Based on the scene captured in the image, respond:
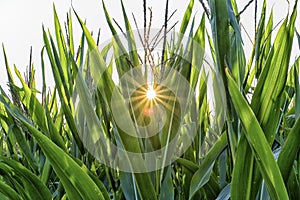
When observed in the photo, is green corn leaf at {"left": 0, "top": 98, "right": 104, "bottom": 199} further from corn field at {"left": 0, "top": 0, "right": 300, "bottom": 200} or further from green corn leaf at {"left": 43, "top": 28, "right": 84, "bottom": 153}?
green corn leaf at {"left": 43, "top": 28, "right": 84, "bottom": 153}

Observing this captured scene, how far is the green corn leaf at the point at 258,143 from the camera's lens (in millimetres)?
345

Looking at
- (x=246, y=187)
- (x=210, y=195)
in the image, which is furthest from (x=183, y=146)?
(x=246, y=187)

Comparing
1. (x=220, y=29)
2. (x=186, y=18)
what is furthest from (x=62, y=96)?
(x=220, y=29)

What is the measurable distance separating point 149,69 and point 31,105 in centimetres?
21

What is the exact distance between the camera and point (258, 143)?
0.35 metres

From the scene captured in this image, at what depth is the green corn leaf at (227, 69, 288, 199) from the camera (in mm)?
345

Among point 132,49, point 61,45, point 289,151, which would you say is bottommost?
point 289,151

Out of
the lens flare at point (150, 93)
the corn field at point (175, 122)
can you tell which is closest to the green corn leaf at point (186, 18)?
the corn field at point (175, 122)

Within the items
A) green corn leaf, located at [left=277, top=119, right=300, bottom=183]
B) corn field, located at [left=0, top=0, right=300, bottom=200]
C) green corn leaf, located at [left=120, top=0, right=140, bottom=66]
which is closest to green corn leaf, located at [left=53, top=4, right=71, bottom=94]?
corn field, located at [left=0, top=0, right=300, bottom=200]

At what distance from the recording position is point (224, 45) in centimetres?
40

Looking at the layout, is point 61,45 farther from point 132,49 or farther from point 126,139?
point 126,139

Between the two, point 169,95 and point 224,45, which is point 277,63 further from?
point 169,95

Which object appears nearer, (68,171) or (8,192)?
(68,171)

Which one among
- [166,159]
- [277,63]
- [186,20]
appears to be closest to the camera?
[277,63]
